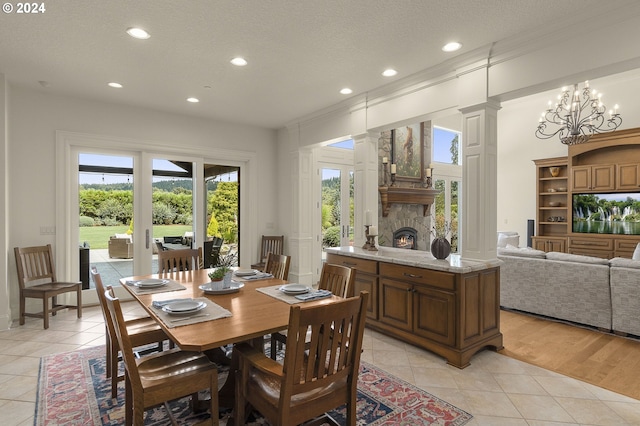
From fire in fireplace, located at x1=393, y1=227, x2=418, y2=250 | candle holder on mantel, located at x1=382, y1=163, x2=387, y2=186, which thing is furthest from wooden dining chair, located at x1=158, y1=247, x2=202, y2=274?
fire in fireplace, located at x1=393, y1=227, x2=418, y2=250

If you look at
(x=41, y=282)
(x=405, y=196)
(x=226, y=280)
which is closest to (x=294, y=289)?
(x=226, y=280)

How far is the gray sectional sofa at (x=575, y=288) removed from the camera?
357cm

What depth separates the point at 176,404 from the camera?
7.93 ft

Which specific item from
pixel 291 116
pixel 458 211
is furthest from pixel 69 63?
pixel 458 211

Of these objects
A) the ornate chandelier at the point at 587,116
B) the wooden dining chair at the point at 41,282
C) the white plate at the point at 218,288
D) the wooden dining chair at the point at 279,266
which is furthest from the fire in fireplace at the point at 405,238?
the wooden dining chair at the point at 41,282

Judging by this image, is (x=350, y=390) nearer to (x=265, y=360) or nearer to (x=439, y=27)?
(x=265, y=360)

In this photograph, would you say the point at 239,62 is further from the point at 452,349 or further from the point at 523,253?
the point at 523,253

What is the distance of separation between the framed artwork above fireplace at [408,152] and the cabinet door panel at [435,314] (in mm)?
4060

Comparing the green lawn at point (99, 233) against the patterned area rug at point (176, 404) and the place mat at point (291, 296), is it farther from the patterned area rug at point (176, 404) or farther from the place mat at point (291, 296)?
the place mat at point (291, 296)

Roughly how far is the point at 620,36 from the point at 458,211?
21.6 feet

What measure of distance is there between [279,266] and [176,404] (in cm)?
144

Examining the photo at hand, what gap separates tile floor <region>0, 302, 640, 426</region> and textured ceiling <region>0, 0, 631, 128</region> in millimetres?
2819

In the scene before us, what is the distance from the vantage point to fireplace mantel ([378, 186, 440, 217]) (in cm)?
673

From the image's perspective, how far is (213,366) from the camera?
6.49 ft
